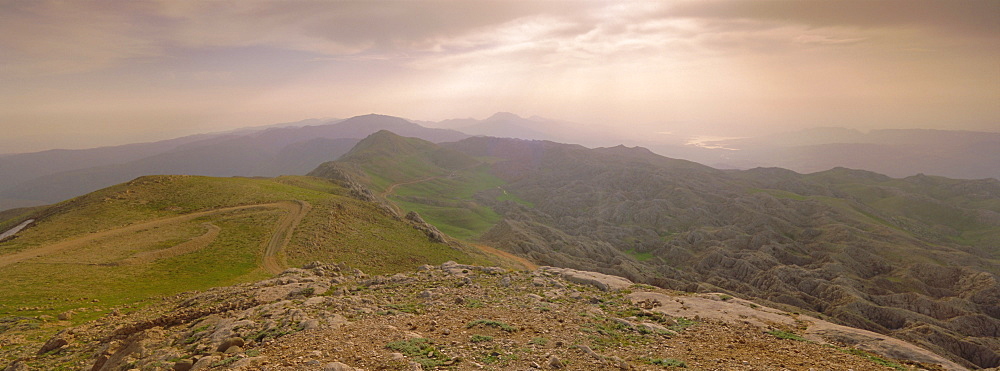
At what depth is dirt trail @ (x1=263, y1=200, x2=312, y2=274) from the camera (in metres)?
38.8

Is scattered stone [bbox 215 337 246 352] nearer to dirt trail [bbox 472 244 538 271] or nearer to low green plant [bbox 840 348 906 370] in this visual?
low green plant [bbox 840 348 906 370]

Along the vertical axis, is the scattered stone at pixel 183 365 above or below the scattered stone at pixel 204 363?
below

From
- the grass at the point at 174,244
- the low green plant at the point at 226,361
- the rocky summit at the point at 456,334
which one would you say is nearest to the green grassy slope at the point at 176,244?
the grass at the point at 174,244

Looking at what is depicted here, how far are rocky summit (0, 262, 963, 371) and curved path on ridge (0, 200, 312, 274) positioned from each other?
14892 mm

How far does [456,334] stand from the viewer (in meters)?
16.6

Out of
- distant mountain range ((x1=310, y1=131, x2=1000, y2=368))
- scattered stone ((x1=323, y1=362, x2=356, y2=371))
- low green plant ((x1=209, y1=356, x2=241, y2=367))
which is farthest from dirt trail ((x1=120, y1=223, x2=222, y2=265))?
distant mountain range ((x1=310, y1=131, x2=1000, y2=368))

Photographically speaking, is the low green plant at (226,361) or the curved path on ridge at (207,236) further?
the curved path on ridge at (207,236)

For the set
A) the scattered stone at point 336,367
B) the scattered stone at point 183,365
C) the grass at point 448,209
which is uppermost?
the scattered stone at point 336,367

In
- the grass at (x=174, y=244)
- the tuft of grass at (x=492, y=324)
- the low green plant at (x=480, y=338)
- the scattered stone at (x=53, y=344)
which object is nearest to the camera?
the low green plant at (x=480, y=338)

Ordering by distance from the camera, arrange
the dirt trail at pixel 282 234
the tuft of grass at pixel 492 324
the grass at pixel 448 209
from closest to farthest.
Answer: the tuft of grass at pixel 492 324
the dirt trail at pixel 282 234
the grass at pixel 448 209

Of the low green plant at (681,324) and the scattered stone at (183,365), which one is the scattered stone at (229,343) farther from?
the low green plant at (681,324)

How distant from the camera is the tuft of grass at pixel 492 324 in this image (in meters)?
17.5

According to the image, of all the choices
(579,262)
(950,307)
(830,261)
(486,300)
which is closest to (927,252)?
(830,261)

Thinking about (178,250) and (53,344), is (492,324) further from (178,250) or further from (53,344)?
(178,250)
